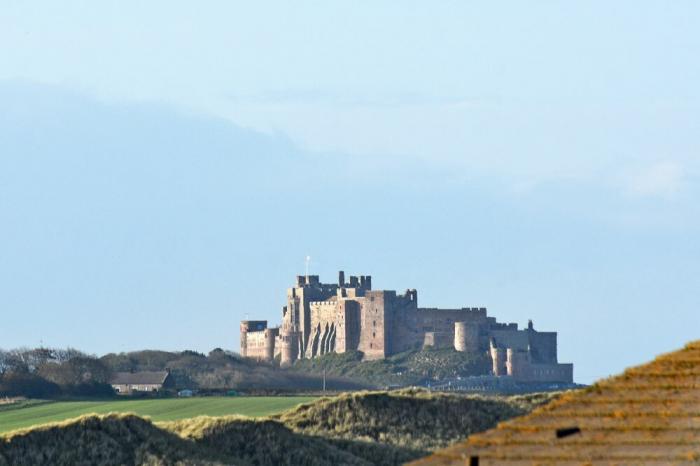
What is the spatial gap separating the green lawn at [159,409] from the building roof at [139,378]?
5564cm

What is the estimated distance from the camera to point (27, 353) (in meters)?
152

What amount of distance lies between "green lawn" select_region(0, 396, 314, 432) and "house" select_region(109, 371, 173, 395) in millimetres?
52561

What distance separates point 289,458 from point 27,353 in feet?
367

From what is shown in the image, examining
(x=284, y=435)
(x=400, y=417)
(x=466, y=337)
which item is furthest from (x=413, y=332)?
(x=284, y=435)

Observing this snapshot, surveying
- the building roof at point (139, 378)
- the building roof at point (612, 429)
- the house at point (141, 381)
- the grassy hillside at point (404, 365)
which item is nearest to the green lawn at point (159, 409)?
the house at point (141, 381)

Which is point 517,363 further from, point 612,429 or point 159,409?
point 612,429

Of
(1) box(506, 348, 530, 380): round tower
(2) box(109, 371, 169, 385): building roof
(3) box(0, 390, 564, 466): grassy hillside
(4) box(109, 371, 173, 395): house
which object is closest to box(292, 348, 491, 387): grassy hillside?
(1) box(506, 348, 530, 380): round tower

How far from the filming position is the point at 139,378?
6132 inches

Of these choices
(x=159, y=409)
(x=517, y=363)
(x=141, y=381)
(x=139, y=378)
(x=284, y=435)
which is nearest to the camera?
(x=284, y=435)

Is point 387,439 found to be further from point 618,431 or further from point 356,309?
point 356,309

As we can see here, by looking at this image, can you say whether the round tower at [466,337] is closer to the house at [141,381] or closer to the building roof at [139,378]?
the house at [141,381]

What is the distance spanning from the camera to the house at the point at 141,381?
14950 centimetres

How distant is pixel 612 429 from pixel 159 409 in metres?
77.0

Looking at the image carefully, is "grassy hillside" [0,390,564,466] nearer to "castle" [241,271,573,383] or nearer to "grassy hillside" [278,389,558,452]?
"grassy hillside" [278,389,558,452]
